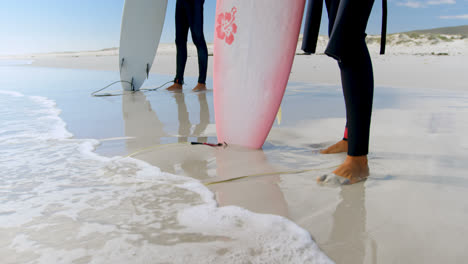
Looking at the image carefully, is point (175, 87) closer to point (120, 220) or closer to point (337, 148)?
point (337, 148)

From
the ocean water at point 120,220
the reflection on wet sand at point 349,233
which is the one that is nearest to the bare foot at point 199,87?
the ocean water at point 120,220

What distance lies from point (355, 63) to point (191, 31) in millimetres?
3182

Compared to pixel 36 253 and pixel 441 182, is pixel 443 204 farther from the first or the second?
pixel 36 253

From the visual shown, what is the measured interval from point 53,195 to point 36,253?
15.3 inches

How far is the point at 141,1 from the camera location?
4117mm

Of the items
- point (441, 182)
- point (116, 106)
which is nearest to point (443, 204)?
point (441, 182)

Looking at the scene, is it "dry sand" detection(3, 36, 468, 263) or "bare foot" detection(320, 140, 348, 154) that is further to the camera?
"bare foot" detection(320, 140, 348, 154)

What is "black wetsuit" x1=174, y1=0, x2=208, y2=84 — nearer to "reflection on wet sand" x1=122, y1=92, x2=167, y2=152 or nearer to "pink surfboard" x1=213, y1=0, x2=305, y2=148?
"reflection on wet sand" x1=122, y1=92, x2=167, y2=152

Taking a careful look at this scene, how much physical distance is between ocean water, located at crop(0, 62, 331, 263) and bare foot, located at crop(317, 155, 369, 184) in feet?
1.22

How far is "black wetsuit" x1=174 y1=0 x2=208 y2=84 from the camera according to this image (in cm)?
405

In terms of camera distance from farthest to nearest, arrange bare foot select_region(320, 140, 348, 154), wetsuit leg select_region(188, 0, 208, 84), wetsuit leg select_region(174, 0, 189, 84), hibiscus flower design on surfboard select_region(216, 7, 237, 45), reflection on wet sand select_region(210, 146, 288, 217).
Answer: wetsuit leg select_region(174, 0, 189, 84) < wetsuit leg select_region(188, 0, 208, 84) < hibiscus flower design on surfboard select_region(216, 7, 237, 45) < bare foot select_region(320, 140, 348, 154) < reflection on wet sand select_region(210, 146, 288, 217)

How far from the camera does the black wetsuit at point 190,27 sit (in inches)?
159

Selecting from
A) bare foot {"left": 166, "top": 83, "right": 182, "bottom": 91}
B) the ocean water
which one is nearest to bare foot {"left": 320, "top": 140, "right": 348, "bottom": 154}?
the ocean water

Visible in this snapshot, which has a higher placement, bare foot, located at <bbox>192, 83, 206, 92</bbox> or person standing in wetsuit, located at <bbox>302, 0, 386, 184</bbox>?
person standing in wetsuit, located at <bbox>302, 0, 386, 184</bbox>
